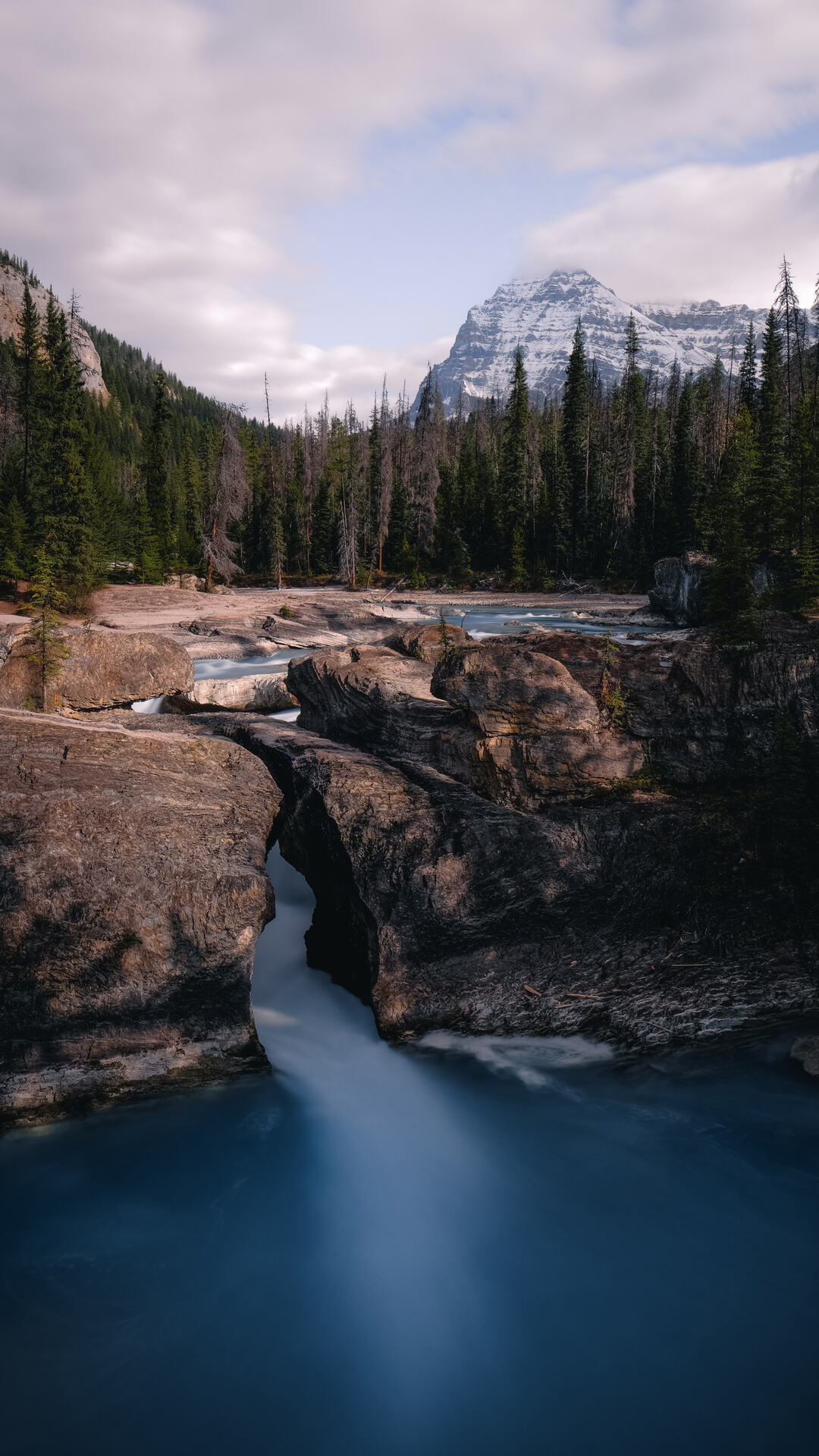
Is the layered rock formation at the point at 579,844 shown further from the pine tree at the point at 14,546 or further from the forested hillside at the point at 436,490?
the pine tree at the point at 14,546

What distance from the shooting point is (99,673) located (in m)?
15.5

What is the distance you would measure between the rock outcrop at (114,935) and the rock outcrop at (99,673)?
723 centimetres

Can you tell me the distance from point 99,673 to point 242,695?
316 centimetres

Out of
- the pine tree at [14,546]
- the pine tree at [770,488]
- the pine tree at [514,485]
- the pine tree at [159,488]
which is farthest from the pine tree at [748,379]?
the pine tree at [14,546]

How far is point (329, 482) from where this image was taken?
66.3 m

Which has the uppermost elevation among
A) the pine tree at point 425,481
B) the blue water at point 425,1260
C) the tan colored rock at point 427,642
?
the pine tree at point 425,481

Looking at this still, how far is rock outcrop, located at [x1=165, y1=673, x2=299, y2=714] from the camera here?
A: 16297 millimetres

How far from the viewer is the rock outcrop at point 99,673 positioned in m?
14.5

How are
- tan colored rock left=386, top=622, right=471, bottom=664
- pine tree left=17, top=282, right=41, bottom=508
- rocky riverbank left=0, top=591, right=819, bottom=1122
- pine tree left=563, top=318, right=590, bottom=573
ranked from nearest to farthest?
rocky riverbank left=0, top=591, right=819, bottom=1122 < tan colored rock left=386, top=622, right=471, bottom=664 < pine tree left=17, top=282, right=41, bottom=508 < pine tree left=563, top=318, right=590, bottom=573

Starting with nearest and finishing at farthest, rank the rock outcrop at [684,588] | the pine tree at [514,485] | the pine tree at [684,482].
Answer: the rock outcrop at [684,588] < the pine tree at [684,482] < the pine tree at [514,485]

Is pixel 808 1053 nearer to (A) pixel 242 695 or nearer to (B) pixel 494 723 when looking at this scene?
(B) pixel 494 723

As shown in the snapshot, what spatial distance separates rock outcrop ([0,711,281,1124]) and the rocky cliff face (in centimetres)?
12096

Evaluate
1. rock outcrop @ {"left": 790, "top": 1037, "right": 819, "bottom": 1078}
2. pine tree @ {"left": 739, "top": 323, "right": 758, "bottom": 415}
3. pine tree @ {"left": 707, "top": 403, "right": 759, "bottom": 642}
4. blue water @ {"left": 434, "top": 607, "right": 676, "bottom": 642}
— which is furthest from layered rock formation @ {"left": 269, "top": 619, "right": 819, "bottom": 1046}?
pine tree @ {"left": 739, "top": 323, "right": 758, "bottom": 415}

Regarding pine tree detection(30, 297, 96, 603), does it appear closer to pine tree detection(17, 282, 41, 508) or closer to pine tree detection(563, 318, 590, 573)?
pine tree detection(17, 282, 41, 508)
